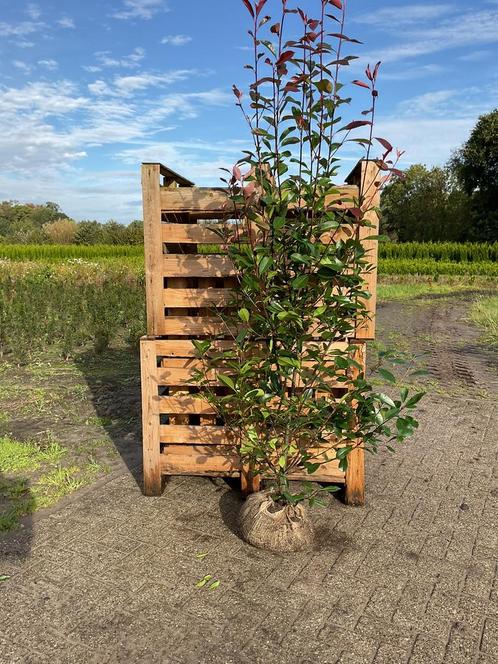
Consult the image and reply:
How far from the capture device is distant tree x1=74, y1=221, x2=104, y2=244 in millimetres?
36594

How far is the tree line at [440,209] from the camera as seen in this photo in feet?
111

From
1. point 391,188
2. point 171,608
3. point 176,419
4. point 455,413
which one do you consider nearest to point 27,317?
point 176,419

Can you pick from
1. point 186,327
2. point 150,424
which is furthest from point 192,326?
point 150,424

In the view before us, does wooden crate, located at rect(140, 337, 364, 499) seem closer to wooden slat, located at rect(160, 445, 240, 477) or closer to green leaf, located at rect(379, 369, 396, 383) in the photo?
wooden slat, located at rect(160, 445, 240, 477)

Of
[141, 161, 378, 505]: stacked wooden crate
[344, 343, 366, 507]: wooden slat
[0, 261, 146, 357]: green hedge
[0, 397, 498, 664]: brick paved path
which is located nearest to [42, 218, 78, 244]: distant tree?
[0, 261, 146, 357]: green hedge

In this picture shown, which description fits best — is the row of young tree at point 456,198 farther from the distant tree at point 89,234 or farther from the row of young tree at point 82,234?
the distant tree at point 89,234

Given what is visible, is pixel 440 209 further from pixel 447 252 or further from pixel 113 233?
pixel 113 233

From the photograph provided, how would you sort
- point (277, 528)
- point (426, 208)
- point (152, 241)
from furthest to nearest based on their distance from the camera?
point (426, 208) → point (152, 241) → point (277, 528)

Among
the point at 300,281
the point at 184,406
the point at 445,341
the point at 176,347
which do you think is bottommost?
the point at 445,341

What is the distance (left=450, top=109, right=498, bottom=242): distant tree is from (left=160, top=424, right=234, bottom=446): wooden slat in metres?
33.1

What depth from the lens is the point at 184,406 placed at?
12.2 feet

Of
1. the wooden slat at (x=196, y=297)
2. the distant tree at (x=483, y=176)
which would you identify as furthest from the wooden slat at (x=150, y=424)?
the distant tree at (x=483, y=176)

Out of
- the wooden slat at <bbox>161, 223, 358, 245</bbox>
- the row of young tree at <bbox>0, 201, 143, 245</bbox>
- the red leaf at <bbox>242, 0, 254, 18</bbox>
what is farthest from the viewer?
the row of young tree at <bbox>0, 201, 143, 245</bbox>

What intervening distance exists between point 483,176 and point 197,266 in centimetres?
3555
